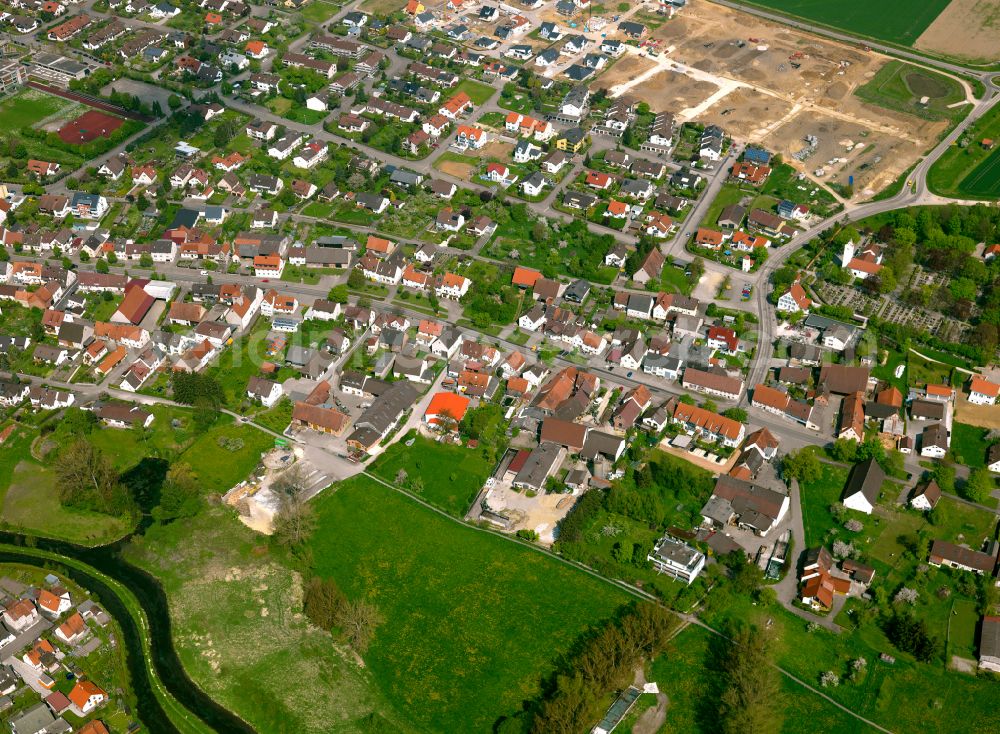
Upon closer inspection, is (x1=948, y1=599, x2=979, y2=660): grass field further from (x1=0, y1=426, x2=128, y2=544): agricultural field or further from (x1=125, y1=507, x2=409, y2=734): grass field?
(x1=0, y1=426, x2=128, y2=544): agricultural field

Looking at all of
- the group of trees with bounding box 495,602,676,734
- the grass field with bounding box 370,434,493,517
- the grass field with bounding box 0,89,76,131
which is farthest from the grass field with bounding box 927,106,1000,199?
the grass field with bounding box 0,89,76,131

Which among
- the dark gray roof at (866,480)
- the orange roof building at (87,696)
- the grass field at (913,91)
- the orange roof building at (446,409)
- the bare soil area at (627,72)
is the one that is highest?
the grass field at (913,91)

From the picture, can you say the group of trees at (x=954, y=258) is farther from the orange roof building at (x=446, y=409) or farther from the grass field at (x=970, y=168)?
the orange roof building at (x=446, y=409)

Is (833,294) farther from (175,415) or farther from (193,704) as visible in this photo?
(193,704)

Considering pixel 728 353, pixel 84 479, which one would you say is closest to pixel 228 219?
pixel 84 479

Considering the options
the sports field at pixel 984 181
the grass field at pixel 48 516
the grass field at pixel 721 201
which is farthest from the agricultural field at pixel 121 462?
the sports field at pixel 984 181

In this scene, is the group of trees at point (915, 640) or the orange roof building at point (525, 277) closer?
the group of trees at point (915, 640)
